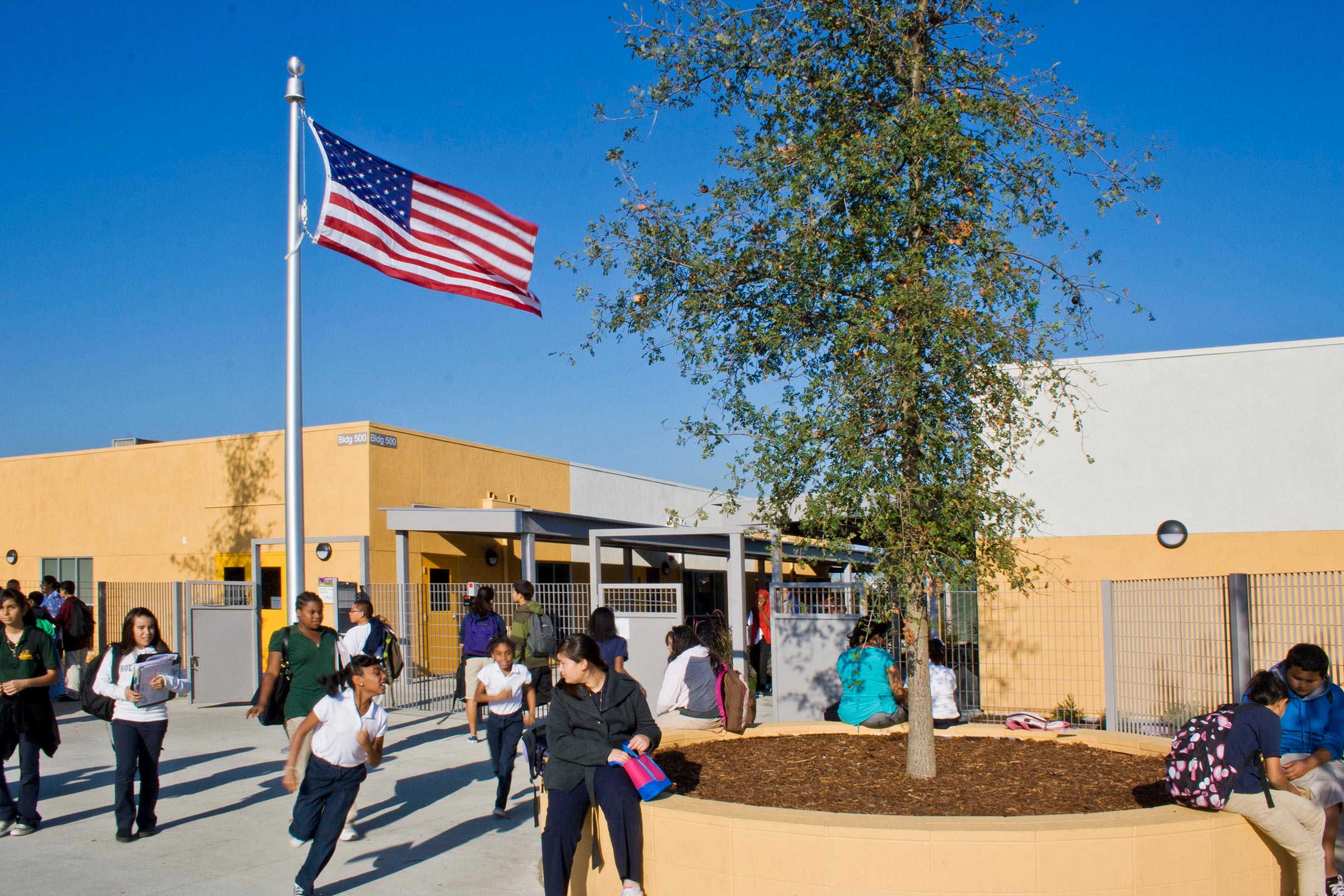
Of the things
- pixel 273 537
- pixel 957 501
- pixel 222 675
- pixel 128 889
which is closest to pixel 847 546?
pixel 957 501

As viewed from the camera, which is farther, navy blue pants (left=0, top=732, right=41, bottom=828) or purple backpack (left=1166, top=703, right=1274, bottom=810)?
navy blue pants (left=0, top=732, right=41, bottom=828)

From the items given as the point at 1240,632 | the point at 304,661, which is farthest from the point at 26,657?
the point at 1240,632

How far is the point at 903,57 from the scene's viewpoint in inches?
287

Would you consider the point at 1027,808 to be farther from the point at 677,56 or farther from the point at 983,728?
the point at 677,56

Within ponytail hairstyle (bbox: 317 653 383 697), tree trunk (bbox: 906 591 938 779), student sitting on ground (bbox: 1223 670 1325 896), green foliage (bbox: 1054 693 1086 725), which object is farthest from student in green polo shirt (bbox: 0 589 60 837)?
green foliage (bbox: 1054 693 1086 725)

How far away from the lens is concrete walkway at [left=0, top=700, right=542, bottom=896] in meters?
6.84

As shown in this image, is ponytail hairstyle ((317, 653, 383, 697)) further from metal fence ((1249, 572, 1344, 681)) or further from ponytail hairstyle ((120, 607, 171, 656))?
metal fence ((1249, 572, 1344, 681))

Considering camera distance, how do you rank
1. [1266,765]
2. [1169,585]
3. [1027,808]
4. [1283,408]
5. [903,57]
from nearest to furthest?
[1266,765] → [1027,808] → [903,57] → [1169,585] → [1283,408]

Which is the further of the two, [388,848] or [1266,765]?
[388,848]

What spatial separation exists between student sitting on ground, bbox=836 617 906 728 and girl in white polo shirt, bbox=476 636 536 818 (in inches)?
112

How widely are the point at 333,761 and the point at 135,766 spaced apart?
8.06 ft

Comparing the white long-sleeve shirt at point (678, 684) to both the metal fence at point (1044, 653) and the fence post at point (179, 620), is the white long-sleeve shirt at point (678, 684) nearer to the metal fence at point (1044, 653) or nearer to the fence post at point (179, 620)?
the metal fence at point (1044, 653)

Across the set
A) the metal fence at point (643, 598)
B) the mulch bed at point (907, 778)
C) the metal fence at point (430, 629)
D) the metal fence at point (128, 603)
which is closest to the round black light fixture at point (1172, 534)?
the mulch bed at point (907, 778)

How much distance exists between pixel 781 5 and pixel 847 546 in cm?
378
